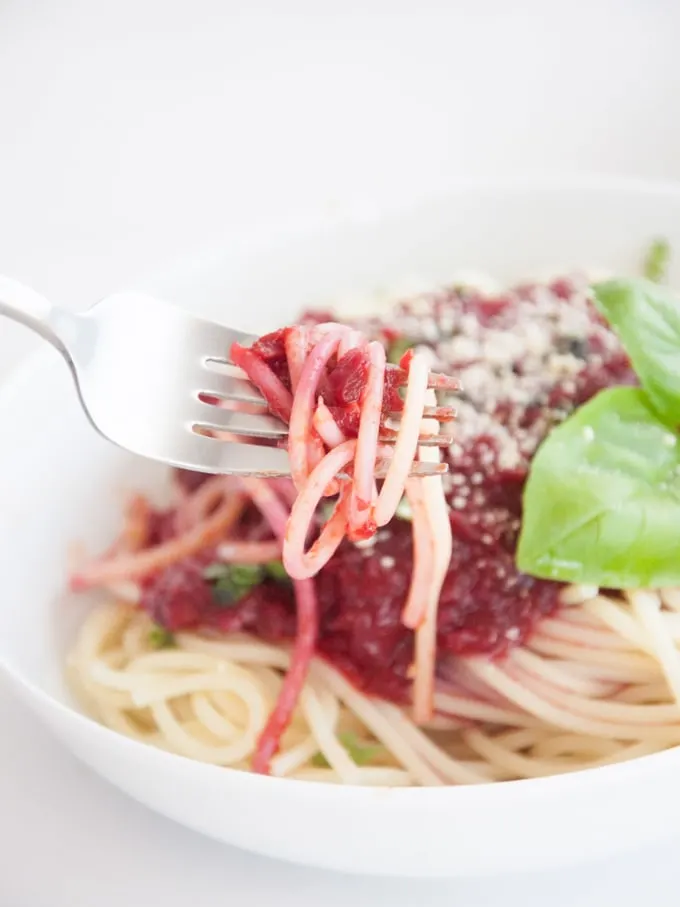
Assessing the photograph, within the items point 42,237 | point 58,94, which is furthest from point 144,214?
point 58,94

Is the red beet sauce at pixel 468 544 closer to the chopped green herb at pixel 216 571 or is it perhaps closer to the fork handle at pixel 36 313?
the chopped green herb at pixel 216 571

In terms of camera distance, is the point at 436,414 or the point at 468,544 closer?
the point at 436,414

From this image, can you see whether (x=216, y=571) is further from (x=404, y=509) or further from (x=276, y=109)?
(x=276, y=109)

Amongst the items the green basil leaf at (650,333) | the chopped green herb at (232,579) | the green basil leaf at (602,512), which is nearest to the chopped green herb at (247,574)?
the chopped green herb at (232,579)

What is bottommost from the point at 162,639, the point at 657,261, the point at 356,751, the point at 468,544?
the point at 356,751

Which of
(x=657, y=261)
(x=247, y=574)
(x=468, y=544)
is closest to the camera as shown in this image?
(x=468, y=544)

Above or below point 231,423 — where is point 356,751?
below

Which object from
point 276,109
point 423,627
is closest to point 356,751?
point 423,627

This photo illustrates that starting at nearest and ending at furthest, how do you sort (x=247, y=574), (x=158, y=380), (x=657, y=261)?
1. (x=158, y=380)
2. (x=247, y=574)
3. (x=657, y=261)

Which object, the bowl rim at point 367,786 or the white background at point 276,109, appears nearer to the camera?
the bowl rim at point 367,786
